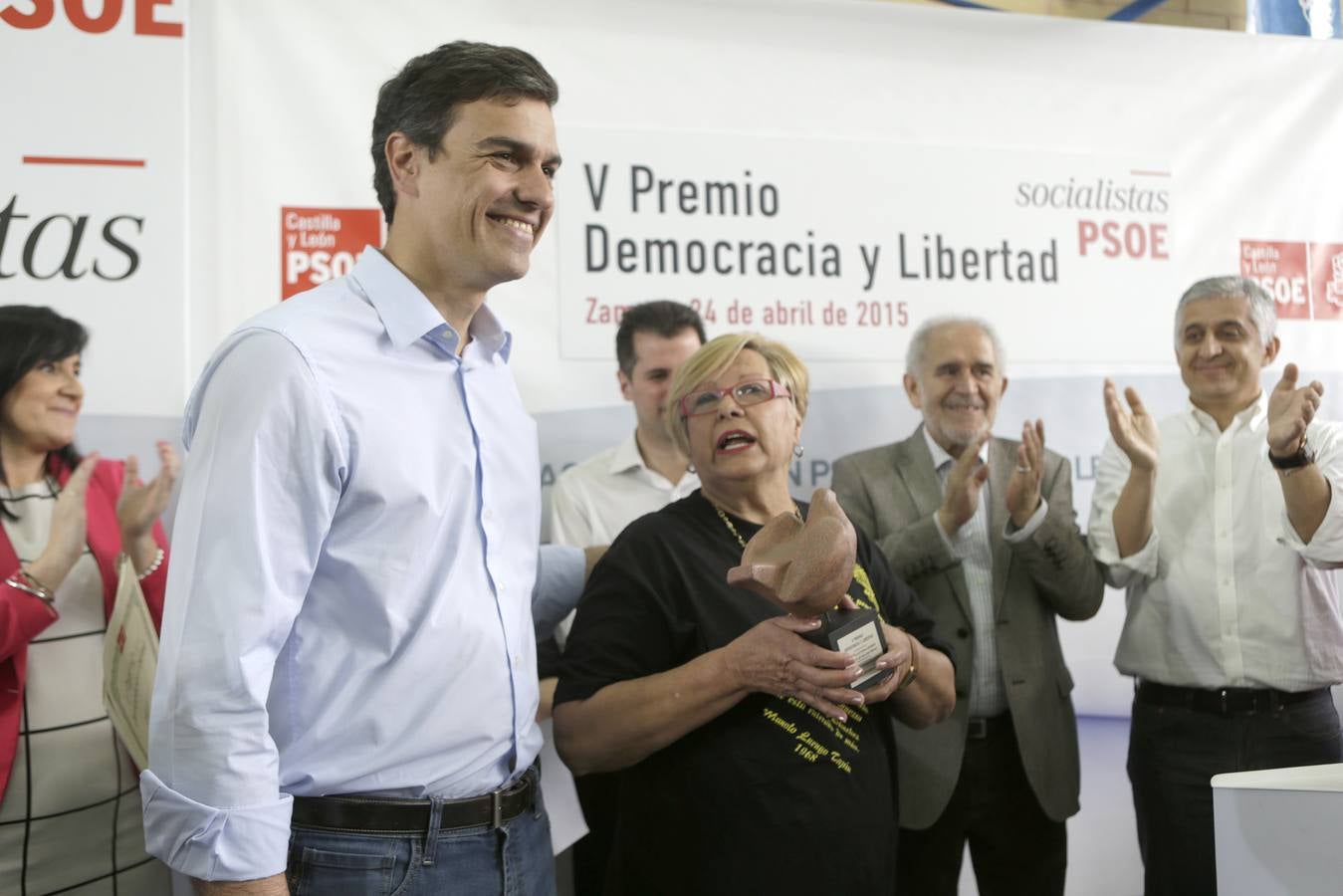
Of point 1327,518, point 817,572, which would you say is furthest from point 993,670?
point 817,572

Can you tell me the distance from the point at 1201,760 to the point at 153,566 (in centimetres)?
224

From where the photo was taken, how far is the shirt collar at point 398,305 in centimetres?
140

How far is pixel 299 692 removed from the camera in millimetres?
1261

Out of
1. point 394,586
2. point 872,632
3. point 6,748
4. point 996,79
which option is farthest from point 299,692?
point 996,79

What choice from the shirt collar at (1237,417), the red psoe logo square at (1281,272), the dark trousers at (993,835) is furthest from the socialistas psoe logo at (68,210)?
the red psoe logo square at (1281,272)

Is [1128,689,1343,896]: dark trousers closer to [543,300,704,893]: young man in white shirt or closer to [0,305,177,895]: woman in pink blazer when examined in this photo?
[543,300,704,893]: young man in white shirt

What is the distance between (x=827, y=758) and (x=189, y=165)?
1.93m

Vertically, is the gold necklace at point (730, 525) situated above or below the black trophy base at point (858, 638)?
above

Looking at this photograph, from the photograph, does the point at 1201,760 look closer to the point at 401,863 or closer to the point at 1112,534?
the point at 1112,534

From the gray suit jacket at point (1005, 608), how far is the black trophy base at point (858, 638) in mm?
918

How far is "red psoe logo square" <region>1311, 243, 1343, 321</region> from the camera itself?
3.32 metres

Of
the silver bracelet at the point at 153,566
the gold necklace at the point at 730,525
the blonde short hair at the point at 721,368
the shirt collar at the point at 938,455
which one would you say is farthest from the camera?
the shirt collar at the point at 938,455

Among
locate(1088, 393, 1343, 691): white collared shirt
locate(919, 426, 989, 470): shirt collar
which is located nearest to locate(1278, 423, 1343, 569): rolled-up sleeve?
locate(1088, 393, 1343, 691): white collared shirt

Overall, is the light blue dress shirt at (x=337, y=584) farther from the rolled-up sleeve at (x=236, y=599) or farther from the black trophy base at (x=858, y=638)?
the black trophy base at (x=858, y=638)
